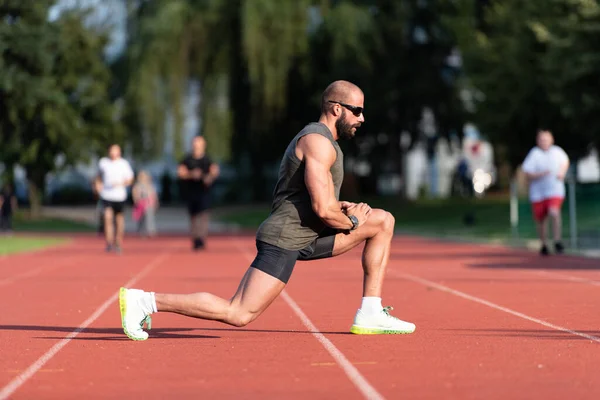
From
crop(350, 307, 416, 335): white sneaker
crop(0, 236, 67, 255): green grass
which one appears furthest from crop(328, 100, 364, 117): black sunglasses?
crop(0, 236, 67, 255): green grass

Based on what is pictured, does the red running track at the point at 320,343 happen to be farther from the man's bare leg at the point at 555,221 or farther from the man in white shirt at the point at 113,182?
the man in white shirt at the point at 113,182

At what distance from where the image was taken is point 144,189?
119 feet

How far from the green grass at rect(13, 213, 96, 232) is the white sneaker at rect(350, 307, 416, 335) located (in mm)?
31607

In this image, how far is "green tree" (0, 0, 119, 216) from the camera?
31156 millimetres

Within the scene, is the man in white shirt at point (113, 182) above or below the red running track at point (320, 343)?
above

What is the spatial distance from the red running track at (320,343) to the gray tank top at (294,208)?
0.73 m

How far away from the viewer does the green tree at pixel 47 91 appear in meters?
31.2

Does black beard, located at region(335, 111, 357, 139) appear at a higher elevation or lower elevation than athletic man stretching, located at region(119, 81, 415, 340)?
higher

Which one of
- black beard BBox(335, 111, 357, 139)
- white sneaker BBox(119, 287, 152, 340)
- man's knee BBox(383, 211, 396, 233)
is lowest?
white sneaker BBox(119, 287, 152, 340)

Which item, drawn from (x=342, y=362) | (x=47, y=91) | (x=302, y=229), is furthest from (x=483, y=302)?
(x=47, y=91)

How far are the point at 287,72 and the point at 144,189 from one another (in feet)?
25.0

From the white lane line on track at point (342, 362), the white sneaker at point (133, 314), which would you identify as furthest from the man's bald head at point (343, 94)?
the white sneaker at point (133, 314)

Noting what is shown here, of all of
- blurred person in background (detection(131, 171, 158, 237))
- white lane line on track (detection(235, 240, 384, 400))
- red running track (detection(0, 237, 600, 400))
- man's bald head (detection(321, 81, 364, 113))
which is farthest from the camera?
blurred person in background (detection(131, 171, 158, 237))

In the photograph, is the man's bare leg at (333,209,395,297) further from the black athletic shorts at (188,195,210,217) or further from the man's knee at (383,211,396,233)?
the black athletic shorts at (188,195,210,217)
